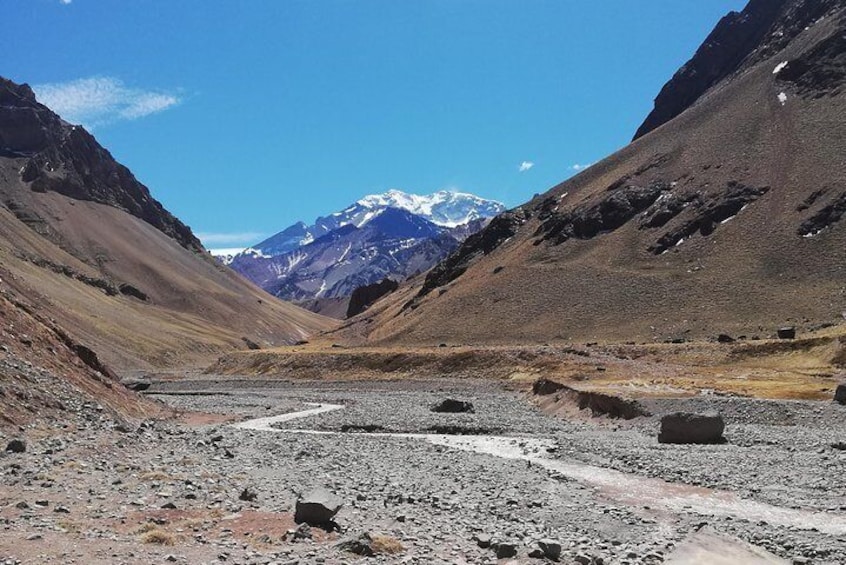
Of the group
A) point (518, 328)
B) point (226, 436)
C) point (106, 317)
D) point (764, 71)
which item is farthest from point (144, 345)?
point (764, 71)

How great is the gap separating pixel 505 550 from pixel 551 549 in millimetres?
1115

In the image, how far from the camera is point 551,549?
16.7m

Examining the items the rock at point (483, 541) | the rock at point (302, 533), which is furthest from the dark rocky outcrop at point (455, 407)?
the rock at point (302, 533)

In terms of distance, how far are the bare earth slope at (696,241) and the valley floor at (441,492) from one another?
75.1m

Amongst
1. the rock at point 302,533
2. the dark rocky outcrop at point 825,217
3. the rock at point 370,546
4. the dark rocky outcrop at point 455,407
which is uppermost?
the dark rocky outcrop at point 825,217

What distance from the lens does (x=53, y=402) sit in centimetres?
3319

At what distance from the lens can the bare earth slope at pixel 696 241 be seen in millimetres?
117562

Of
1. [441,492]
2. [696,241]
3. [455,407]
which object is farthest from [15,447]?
[696,241]

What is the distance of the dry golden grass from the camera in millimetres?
15962

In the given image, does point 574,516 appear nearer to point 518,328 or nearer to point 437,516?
point 437,516

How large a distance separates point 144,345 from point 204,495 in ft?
554

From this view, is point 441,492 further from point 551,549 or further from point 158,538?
point 158,538

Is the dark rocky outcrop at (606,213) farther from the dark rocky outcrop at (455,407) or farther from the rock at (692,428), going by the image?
the rock at (692,428)

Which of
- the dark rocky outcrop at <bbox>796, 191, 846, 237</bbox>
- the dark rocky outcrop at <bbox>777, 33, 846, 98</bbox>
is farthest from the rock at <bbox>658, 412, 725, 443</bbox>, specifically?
the dark rocky outcrop at <bbox>777, 33, 846, 98</bbox>
